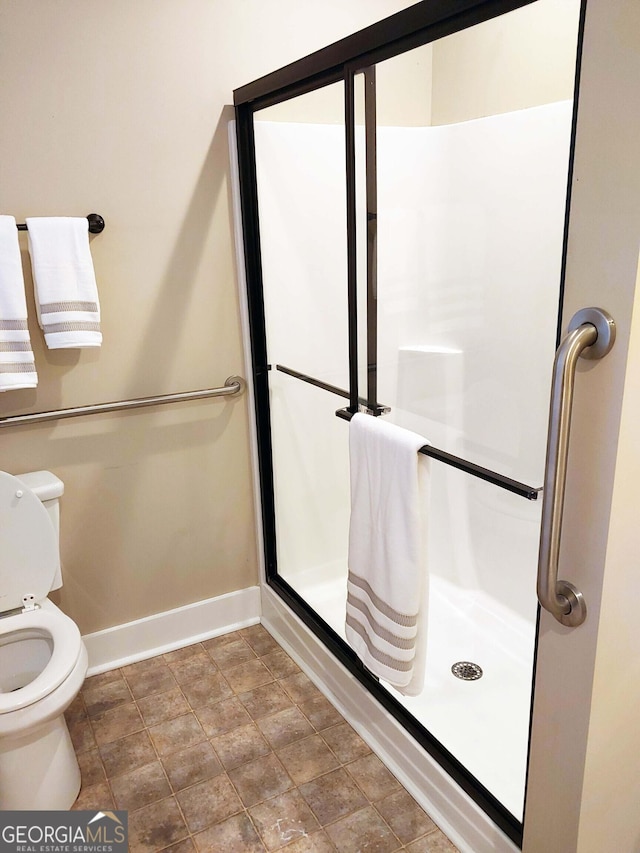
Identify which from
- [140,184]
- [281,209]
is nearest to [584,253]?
[281,209]

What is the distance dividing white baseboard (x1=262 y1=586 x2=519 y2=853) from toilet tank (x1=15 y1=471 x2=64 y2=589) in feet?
2.65

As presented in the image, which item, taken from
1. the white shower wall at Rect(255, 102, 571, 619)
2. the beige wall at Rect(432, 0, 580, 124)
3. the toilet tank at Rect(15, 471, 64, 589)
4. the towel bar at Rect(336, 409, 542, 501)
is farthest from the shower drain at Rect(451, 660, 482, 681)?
the beige wall at Rect(432, 0, 580, 124)

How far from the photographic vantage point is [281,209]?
2062 millimetres

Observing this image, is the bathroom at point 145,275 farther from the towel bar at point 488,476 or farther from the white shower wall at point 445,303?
the towel bar at point 488,476

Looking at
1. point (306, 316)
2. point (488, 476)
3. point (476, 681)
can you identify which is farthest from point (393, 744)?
point (306, 316)

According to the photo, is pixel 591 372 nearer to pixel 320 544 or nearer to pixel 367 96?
pixel 367 96

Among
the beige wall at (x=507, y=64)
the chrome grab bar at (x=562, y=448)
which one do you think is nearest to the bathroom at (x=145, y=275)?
the beige wall at (x=507, y=64)

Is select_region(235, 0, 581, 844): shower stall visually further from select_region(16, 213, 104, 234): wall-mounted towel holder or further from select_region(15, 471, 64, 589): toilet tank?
select_region(15, 471, 64, 589): toilet tank

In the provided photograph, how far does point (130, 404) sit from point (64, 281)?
1.42 feet

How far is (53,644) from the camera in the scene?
1742 mm

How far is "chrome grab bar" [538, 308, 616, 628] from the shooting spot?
3.16ft

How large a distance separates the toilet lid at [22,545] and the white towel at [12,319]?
0.27 metres

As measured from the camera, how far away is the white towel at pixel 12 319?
173 cm

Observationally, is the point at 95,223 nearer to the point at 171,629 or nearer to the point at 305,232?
the point at 305,232
